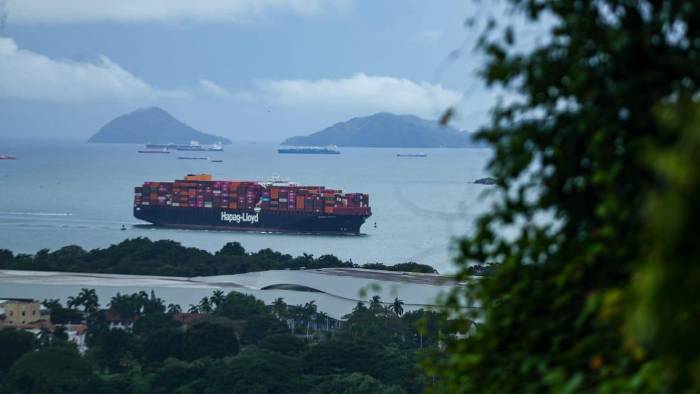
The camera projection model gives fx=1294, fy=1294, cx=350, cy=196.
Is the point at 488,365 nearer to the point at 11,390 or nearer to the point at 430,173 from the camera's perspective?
the point at 11,390

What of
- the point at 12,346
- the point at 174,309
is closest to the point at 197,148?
the point at 174,309

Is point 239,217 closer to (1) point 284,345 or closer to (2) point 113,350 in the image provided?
(2) point 113,350

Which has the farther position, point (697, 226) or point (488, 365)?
point (488, 365)

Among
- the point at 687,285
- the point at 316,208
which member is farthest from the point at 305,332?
the point at 687,285

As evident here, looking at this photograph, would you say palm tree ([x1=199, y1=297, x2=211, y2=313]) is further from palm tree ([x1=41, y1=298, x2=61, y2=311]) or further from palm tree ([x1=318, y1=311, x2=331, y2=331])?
palm tree ([x1=41, y1=298, x2=61, y2=311])

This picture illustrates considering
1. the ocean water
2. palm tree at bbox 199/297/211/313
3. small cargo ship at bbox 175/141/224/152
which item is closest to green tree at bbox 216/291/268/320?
palm tree at bbox 199/297/211/313
